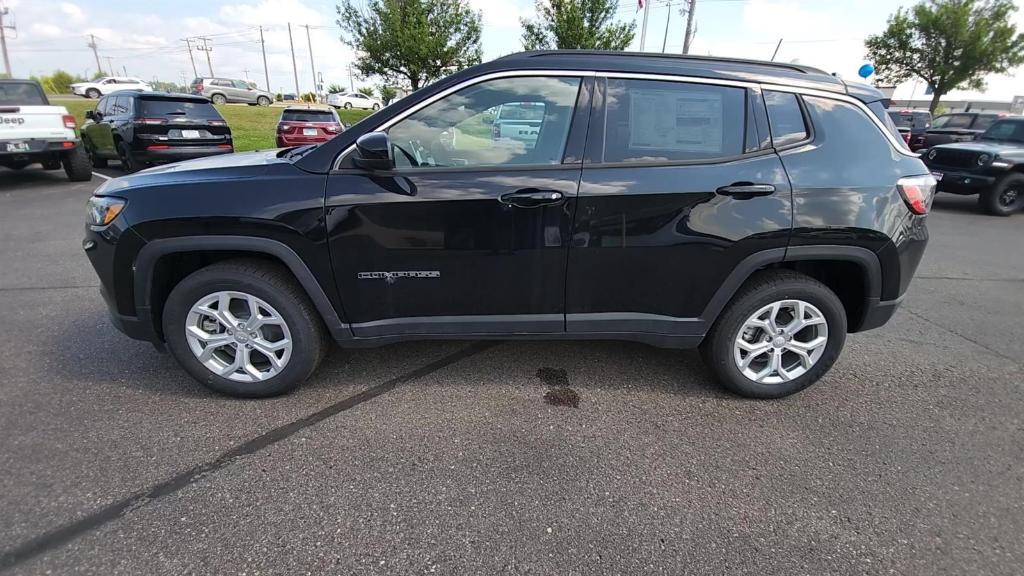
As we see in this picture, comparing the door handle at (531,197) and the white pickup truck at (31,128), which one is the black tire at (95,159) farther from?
the door handle at (531,197)

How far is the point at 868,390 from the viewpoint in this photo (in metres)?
3.13

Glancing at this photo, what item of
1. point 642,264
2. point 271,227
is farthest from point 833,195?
point 271,227

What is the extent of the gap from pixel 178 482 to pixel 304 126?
1189 centimetres

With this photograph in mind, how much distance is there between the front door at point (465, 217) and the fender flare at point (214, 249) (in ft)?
0.46

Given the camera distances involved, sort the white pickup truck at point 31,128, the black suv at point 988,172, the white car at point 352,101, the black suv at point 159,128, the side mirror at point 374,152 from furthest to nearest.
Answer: the white car at point 352,101
the black suv at point 159,128
the black suv at point 988,172
the white pickup truck at point 31,128
the side mirror at point 374,152

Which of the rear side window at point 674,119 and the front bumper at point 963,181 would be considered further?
the front bumper at point 963,181

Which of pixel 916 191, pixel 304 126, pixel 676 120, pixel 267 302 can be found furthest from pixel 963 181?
pixel 304 126

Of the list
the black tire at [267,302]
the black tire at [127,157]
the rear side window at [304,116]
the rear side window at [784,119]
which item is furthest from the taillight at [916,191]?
the rear side window at [304,116]

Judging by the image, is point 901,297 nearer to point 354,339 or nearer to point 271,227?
point 354,339

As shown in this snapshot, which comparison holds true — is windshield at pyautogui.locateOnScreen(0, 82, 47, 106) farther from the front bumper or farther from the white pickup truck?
the front bumper

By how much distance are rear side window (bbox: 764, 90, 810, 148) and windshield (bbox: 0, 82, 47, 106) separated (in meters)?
11.3

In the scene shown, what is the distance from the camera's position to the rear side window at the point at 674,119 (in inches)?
104

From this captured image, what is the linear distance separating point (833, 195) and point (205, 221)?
320 centimetres

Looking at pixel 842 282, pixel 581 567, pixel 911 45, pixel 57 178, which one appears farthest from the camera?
pixel 911 45
